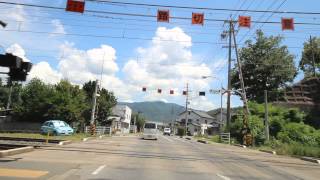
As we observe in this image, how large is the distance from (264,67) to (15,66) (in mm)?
72958

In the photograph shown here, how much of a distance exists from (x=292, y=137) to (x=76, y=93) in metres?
30.5

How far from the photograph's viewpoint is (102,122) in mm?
76312

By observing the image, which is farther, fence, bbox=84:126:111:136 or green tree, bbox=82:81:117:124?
green tree, bbox=82:81:117:124

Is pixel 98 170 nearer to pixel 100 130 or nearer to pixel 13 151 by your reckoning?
pixel 13 151

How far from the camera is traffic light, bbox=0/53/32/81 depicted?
1547cm

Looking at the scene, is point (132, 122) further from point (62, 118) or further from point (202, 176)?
point (202, 176)

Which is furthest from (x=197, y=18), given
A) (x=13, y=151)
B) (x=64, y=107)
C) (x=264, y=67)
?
(x=264, y=67)

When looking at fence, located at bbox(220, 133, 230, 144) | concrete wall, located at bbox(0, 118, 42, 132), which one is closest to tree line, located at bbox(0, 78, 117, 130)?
concrete wall, located at bbox(0, 118, 42, 132)

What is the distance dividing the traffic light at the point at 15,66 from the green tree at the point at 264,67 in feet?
229

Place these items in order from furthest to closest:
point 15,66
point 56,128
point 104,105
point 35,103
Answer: point 104,105, point 35,103, point 56,128, point 15,66

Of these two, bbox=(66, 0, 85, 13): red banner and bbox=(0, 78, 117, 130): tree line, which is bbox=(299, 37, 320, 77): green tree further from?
bbox=(66, 0, 85, 13): red banner

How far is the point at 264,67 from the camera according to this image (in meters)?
84.2

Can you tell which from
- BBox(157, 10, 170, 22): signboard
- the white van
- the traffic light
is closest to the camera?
the traffic light

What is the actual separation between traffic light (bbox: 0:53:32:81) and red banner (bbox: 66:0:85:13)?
5.92 metres
